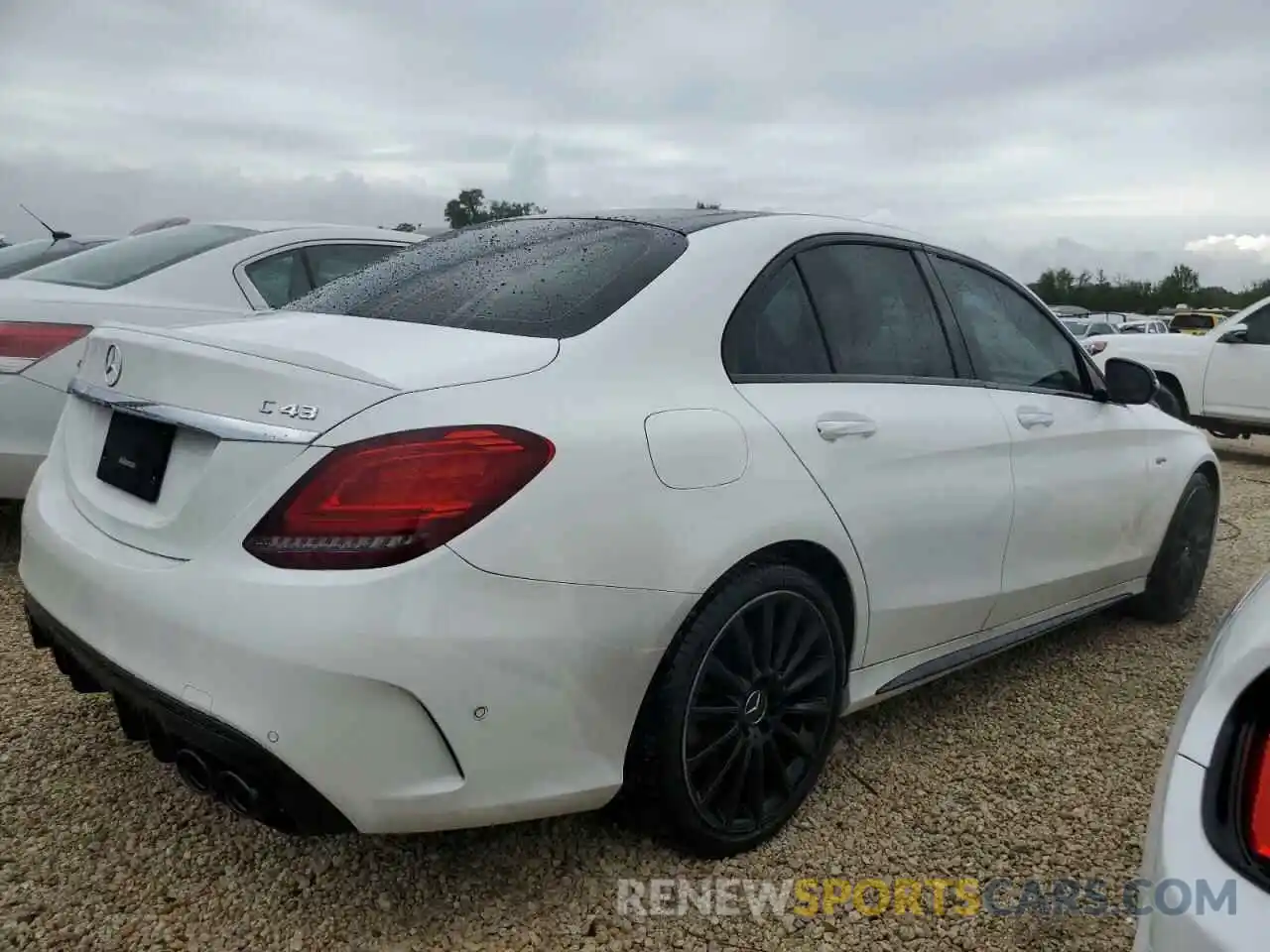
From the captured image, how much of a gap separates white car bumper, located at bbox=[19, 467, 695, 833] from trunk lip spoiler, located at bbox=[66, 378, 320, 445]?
0.73ft

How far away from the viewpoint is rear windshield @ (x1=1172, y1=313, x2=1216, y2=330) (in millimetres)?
22438

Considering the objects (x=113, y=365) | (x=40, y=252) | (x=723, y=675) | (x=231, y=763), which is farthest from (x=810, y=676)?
(x=40, y=252)

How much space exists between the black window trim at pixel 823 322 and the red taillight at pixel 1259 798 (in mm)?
1352

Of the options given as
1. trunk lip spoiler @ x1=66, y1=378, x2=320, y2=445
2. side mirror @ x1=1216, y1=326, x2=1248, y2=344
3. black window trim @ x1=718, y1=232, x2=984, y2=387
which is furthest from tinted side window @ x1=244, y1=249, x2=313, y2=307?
side mirror @ x1=1216, y1=326, x2=1248, y2=344

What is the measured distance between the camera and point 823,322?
2709mm

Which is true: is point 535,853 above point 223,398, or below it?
below

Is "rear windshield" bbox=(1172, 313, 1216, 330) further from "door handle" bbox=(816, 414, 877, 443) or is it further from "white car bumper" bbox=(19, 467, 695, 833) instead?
"white car bumper" bbox=(19, 467, 695, 833)

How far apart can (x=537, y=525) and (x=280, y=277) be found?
3429 mm

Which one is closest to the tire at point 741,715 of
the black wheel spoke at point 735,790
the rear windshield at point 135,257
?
the black wheel spoke at point 735,790

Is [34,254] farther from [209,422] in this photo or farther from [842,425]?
[842,425]

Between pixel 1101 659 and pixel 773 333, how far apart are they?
88.0 inches

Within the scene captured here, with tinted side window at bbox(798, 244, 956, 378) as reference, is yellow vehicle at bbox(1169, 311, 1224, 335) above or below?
below

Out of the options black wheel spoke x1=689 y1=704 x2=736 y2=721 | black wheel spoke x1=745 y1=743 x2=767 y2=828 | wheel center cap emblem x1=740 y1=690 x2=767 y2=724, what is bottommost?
black wheel spoke x1=745 y1=743 x2=767 y2=828

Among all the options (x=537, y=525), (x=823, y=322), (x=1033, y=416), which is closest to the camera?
(x=537, y=525)
